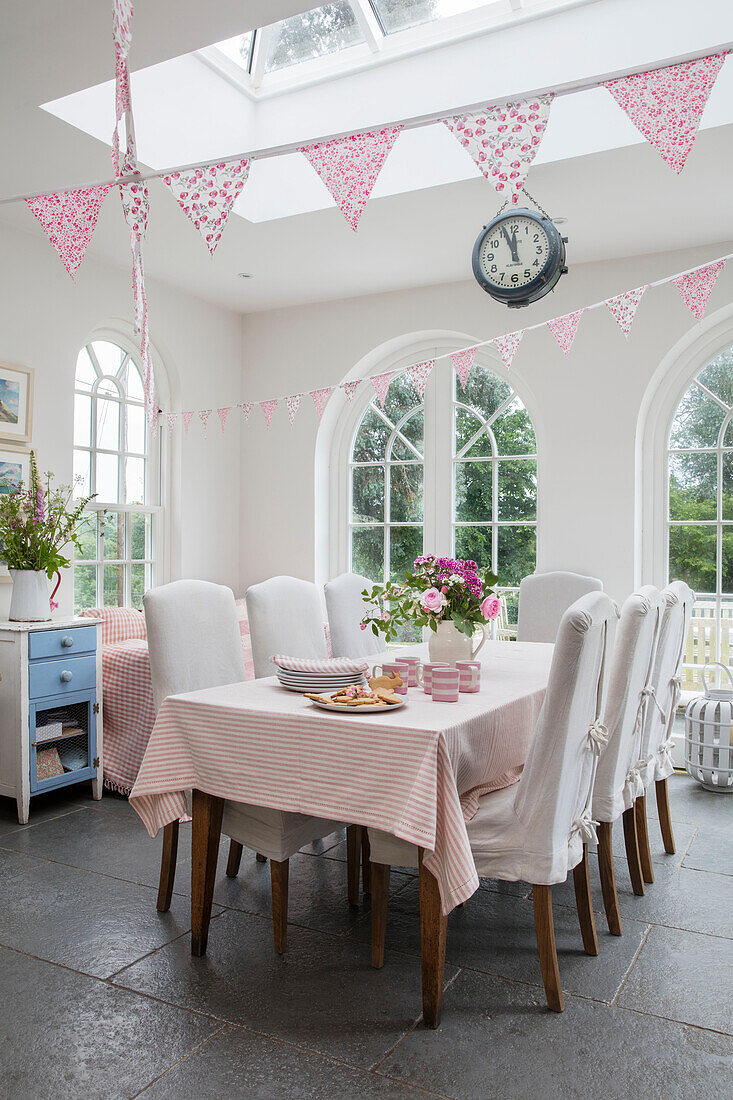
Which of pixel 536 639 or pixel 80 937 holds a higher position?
pixel 536 639

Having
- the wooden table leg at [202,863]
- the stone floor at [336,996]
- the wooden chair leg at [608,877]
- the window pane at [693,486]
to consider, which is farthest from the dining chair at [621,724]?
the window pane at [693,486]

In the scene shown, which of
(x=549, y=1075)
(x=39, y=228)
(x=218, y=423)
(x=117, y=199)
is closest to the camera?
(x=549, y=1075)

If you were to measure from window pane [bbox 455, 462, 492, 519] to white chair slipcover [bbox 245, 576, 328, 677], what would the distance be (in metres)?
2.03

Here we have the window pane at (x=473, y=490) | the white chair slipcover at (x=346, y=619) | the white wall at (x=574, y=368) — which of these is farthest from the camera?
the window pane at (x=473, y=490)

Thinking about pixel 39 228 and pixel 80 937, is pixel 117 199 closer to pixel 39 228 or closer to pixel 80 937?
pixel 39 228

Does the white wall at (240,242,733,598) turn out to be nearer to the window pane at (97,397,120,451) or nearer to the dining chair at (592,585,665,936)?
the window pane at (97,397,120,451)

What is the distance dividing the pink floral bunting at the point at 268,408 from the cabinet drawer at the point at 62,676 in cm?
197

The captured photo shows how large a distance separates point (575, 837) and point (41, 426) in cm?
327

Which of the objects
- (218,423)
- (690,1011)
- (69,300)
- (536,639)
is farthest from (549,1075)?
(218,423)

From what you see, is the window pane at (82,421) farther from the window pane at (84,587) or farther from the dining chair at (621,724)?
the dining chair at (621,724)

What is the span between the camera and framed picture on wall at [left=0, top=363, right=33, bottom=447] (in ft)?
12.7

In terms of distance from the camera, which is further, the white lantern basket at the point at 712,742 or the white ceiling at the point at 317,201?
the white lantern basket at the point at 712,742

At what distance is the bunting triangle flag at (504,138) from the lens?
201 centimetres

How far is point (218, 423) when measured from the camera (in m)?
5.38
